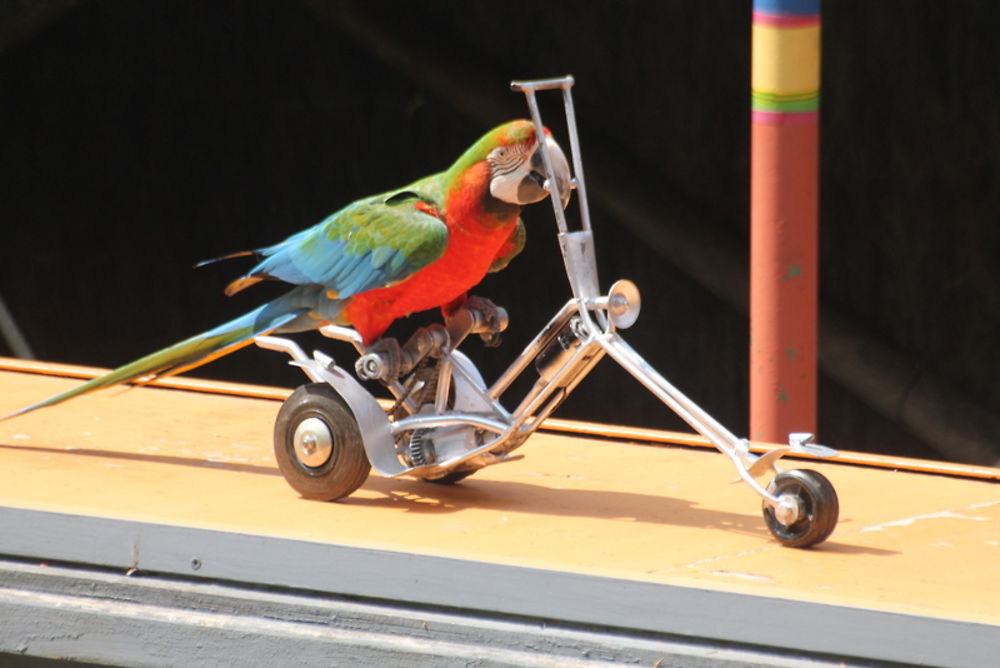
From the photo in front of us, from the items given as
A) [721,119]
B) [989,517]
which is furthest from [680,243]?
[989,517]

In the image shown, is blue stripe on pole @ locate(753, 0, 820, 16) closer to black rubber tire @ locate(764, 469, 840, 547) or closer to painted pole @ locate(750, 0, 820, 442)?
painted pole @ locate(750, 0, 820, 442)

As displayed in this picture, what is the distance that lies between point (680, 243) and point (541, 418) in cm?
285

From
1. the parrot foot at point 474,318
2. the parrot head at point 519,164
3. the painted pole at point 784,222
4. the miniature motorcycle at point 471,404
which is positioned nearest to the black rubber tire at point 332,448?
the miniature motorcycle at point 471,404

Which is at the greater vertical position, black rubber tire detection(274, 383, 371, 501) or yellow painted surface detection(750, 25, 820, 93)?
yellow painted surface detection(750, 25, 820, 93)

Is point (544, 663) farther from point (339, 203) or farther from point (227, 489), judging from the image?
point (339, 203)

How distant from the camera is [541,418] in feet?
7.20

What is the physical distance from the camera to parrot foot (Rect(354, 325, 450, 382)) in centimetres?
223

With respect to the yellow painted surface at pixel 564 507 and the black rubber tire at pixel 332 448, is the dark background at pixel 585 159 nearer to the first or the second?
the yellow painted surface at pixel 564 507

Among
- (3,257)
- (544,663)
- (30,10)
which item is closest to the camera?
(544,663)

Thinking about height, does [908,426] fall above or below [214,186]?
below

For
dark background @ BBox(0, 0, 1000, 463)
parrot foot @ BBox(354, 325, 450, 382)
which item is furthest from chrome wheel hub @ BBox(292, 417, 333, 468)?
dark background @ BBox(0, 0, 1000, 463)

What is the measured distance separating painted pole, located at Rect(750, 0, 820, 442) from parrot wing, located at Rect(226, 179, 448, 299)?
1.12 metres

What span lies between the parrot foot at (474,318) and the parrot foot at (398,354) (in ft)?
0.13

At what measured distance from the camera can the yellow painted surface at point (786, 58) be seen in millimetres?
3062
